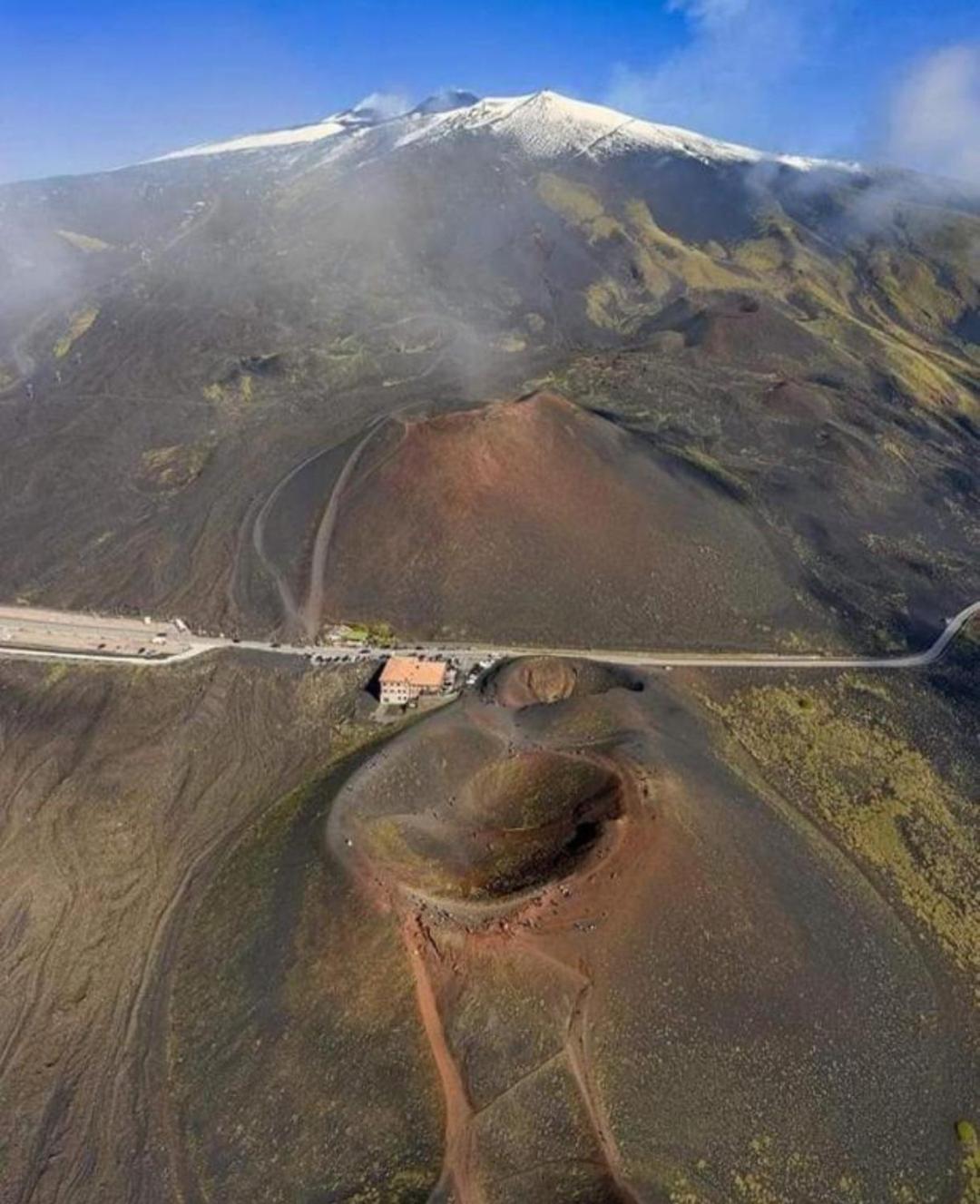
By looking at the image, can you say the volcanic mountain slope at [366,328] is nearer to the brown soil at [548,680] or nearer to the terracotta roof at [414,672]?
the terracotta roof at [414,672]

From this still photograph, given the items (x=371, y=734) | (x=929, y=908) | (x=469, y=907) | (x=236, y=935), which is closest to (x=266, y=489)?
(x=371, y=734)

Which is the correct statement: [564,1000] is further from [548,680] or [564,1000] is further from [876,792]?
[876,792]

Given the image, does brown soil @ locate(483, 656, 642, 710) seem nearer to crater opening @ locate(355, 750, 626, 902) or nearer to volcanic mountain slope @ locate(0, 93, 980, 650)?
crater opening @ locate(355, 750, 626, 902)

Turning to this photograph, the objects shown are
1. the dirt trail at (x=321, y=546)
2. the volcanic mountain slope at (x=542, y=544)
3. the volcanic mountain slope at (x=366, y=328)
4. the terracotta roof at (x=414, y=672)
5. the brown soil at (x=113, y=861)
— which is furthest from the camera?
the volcanic mountain slope at (x=366, y=328)

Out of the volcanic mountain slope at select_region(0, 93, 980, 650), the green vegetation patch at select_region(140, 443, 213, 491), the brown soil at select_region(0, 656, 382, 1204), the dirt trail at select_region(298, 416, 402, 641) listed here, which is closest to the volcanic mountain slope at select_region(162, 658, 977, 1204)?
the brown soil at select_region(0, 656, 382, 1204)

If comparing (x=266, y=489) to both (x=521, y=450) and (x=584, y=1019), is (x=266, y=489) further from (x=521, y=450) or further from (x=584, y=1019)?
(x=584, y=1019)

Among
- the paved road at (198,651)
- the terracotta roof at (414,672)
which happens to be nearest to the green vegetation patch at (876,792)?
the paved road at (198,651)

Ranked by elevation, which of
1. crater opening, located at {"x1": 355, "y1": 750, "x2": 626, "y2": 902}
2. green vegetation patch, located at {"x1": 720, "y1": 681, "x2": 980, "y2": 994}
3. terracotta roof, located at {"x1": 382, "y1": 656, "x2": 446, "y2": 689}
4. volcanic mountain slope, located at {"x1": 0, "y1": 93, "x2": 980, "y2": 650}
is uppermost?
volcanic mountain slope, located at {"x1": 0, "y1": 93, "x2": 980, "y2": 650}

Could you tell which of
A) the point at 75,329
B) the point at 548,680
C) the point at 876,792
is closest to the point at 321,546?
the point at 548,680
